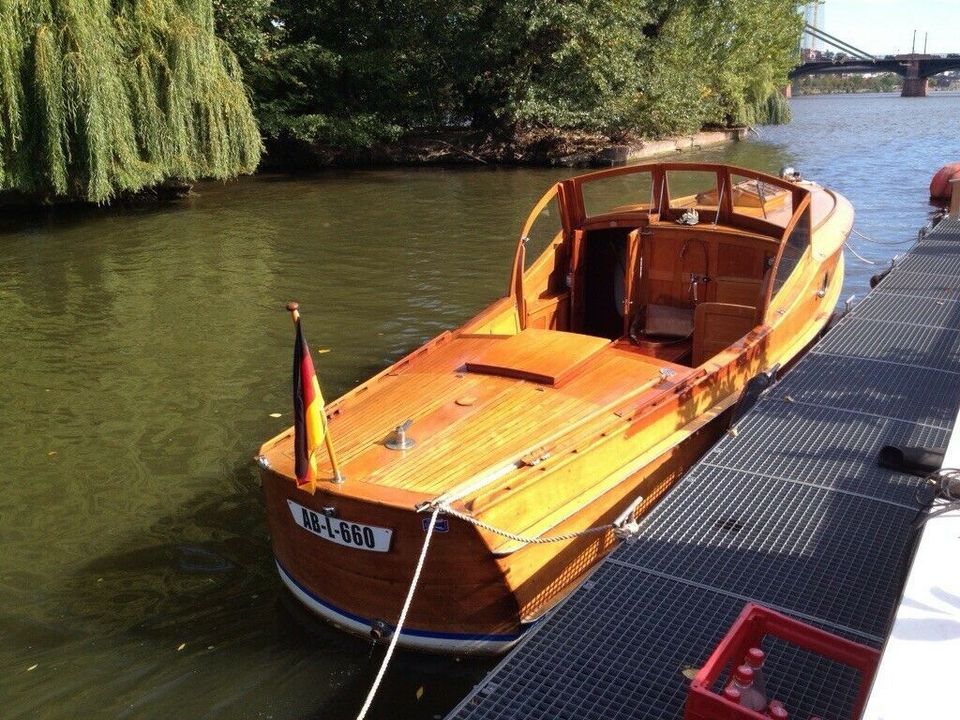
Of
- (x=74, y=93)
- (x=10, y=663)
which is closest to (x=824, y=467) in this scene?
(x=10, y=663)

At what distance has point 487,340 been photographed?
25.3ft

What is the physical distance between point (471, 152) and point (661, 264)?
24.1m

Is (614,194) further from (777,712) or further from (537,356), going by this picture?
(777,712)

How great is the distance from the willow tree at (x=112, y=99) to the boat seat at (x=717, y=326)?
1343cm

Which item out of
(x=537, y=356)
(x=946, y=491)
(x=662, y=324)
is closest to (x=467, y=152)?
(x=662, y=324)

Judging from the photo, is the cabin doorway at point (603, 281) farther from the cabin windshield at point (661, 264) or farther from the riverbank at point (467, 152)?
the riverbank at point (467, 152)

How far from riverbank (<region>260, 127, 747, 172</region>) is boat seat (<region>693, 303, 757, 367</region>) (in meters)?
23.3

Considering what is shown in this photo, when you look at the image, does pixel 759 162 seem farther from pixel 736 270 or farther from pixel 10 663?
pixel 10 663

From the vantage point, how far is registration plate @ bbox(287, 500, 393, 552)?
5312mm

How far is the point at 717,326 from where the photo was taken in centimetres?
850

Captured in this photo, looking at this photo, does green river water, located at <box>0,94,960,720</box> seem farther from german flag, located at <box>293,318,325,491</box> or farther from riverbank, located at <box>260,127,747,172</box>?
riverbank, located at <box>260,127,747,172</box>

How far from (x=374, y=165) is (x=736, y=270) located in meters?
24.7

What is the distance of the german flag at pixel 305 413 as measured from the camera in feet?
15.8

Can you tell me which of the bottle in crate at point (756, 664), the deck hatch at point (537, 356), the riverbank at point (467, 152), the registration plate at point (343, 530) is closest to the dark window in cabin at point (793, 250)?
the deck hatch at point (537, 356)
